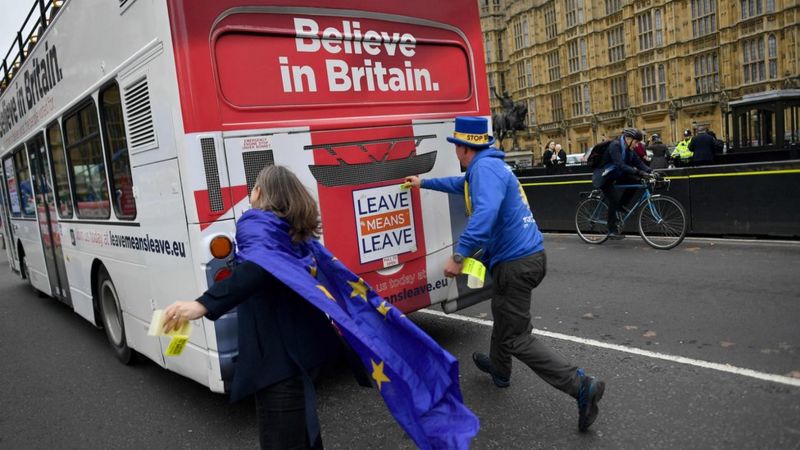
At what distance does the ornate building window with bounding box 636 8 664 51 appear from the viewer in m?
45.8

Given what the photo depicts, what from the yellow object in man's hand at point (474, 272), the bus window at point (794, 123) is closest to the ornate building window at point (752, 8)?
the bus window at point (794, 123)

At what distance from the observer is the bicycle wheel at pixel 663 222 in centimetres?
878

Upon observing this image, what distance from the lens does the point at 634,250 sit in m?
8.94

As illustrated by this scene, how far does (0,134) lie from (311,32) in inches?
290

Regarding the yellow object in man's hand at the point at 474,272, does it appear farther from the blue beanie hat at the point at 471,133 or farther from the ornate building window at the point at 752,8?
the ornate building window at the point at 752,8

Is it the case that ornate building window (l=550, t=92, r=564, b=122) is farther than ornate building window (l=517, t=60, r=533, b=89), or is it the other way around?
ornate building window (l=517, t=60, r=533, b=89)

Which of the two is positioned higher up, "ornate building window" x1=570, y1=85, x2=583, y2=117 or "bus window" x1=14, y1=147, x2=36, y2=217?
"ornate building window" x1=570, y1=85, x2=583, y2=117

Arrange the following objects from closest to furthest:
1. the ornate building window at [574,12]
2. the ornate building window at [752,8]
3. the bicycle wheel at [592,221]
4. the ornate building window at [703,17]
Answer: the bicycle wheel at [592,221]
the ornate building window at [752,8]
the ornate building window at [703,17]
the ornate building window at [574,12]

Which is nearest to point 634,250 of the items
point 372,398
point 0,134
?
point 372,398

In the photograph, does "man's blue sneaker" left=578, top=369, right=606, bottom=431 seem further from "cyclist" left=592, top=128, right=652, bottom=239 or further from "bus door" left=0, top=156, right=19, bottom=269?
"bus door" left=0, top=156, right=19, bottom=269

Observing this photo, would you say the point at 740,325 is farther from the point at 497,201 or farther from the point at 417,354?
the point at 417,354

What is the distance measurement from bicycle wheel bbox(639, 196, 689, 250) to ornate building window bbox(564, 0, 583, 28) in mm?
48896

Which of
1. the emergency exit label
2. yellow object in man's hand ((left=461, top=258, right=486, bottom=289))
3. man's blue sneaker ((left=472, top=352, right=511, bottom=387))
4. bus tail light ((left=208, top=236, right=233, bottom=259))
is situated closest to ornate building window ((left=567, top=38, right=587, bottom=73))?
the emergency exit label

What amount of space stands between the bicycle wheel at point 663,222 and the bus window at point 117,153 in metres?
7.30
